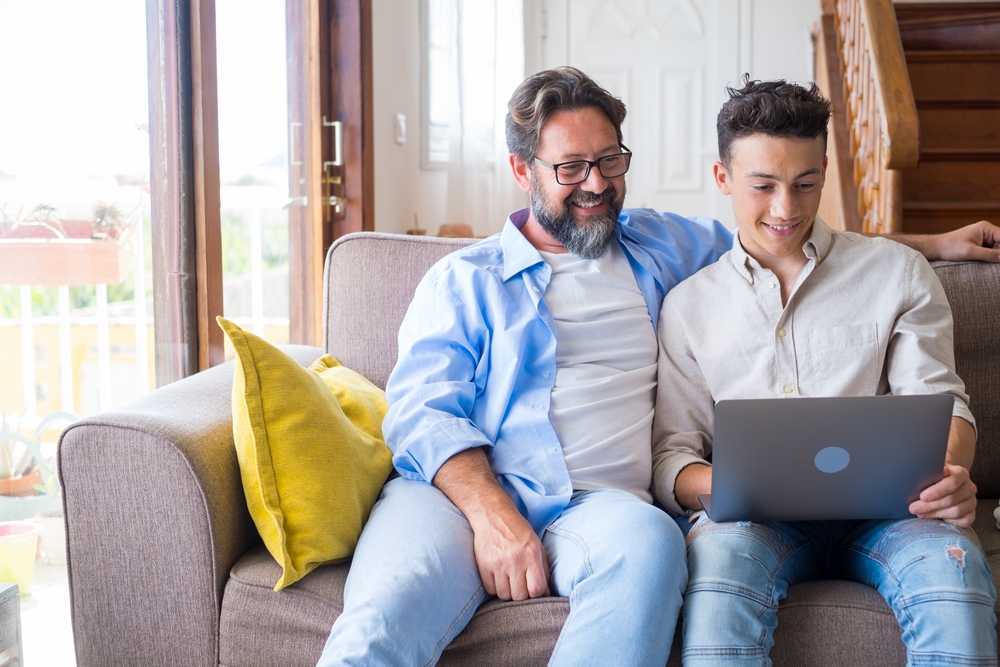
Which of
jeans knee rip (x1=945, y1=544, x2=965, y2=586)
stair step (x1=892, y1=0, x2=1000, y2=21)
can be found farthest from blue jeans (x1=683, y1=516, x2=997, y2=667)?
stair step (x1=892, y1=0, x2=1000, y2=21)

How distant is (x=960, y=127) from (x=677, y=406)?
2.44 meters

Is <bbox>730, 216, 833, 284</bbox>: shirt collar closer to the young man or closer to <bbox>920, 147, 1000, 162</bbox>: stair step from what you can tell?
the young man

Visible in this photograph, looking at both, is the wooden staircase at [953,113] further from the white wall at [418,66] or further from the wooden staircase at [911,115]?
the white wall at [418,66]

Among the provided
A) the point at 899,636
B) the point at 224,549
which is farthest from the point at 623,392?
the point at 224,549

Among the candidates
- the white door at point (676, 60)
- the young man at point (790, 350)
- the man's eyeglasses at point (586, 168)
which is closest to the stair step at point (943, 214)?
the young man at point (790, 350)

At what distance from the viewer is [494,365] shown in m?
1.56

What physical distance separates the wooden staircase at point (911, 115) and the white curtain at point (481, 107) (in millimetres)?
1420

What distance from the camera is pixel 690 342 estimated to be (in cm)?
152

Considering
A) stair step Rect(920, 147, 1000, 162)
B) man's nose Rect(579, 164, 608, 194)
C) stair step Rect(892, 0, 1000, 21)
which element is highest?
stair step Rect(892, 0, 1000, 21)

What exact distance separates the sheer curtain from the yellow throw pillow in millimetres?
2337

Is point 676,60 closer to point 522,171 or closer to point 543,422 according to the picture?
point 522,171

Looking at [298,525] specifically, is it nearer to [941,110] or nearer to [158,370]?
[158,370]

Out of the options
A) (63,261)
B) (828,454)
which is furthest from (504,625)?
(63,261)

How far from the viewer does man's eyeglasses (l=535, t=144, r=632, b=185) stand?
1.61m
